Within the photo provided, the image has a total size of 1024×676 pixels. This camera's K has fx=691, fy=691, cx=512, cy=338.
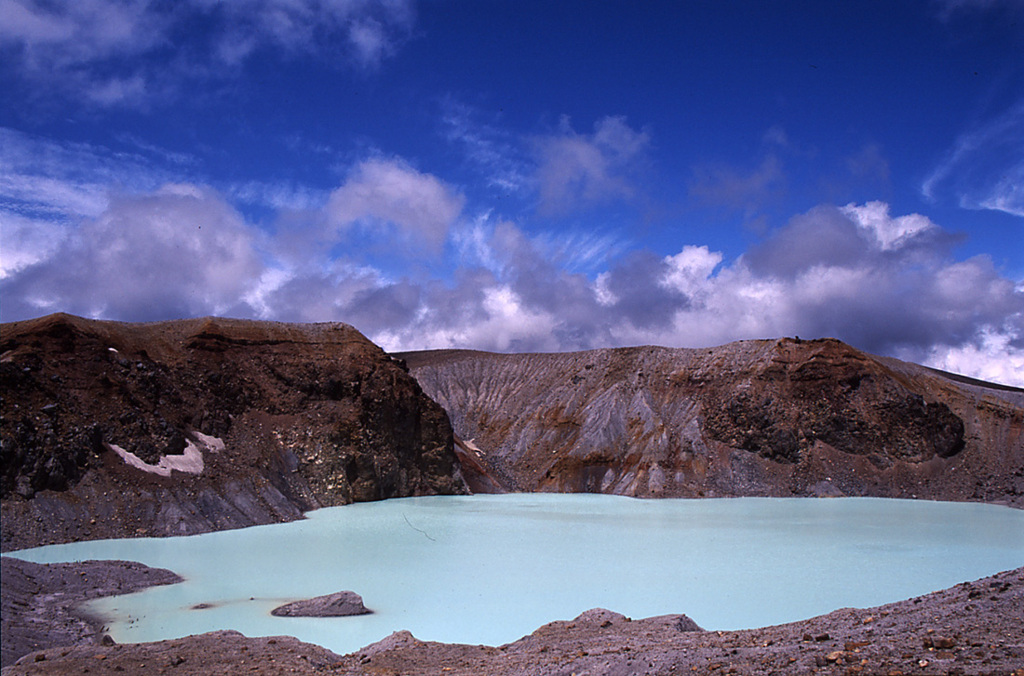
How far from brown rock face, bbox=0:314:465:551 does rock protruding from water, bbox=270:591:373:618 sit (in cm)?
1134

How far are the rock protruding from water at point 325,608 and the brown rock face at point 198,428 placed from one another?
11344 mm

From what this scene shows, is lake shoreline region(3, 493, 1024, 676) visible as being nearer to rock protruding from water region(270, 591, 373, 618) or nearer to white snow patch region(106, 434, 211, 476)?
rock protruding from water region(270, 591, 373, 618)

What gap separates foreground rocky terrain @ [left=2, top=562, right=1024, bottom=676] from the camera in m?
6.25

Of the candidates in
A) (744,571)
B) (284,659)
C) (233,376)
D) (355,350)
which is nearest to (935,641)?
(284,659)

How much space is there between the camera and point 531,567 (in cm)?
1681

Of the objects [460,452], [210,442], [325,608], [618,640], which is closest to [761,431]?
[460,452]

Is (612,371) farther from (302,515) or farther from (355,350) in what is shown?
(302,515)

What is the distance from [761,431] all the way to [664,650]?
38.5 m

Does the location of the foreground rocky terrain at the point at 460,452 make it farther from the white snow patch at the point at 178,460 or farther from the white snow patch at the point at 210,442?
the white snow patch at the point at 210,442

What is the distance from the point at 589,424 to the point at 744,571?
107 feet

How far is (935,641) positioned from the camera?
21.2 ft

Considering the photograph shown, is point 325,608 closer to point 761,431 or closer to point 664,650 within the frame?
point 664,650

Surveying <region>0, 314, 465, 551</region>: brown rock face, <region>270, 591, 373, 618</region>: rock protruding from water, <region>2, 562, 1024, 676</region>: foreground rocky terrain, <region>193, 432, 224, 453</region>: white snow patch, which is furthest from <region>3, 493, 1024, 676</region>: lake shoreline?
<region>193, 432, 224, 453</region>: white snow patch

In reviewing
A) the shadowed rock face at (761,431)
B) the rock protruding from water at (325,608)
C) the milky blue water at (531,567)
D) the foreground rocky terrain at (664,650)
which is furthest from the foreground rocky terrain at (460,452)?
the rock protruding from water at (325,608)
